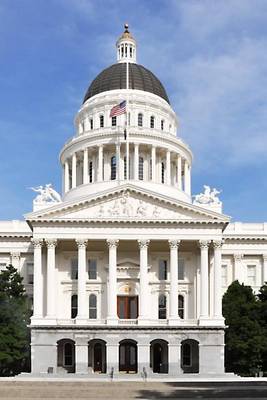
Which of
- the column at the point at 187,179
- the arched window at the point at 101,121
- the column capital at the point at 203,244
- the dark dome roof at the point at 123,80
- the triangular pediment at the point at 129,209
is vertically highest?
the dark dome roof at the point at 123,80

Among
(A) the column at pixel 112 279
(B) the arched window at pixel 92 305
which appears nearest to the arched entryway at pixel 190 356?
(A) the column at pixel 112 279

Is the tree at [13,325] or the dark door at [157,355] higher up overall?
the tree at [13,325]

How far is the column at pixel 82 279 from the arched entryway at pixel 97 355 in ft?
9.18

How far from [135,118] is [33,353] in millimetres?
33310

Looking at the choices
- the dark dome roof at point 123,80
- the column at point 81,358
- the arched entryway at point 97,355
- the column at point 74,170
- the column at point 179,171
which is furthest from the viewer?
the dark dome roof at point 123,80

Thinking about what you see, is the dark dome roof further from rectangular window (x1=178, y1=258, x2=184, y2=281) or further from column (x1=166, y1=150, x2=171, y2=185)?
rectangular window (x1=178, y1=258, x2=184, y2=281)

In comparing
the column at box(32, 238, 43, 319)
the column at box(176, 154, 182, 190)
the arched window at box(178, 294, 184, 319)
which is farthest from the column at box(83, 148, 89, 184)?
the arched window at box(178, 294, 184, 319)

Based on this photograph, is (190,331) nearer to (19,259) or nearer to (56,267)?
(56,267)

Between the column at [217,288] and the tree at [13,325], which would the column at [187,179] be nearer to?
the column at [217,288]

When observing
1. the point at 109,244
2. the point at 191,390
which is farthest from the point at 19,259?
the point at 191,390

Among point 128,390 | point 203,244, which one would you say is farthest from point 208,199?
point 128,390

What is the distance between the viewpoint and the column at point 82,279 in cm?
6925

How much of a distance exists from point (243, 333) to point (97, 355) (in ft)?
42.3

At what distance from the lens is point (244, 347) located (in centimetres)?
6631
